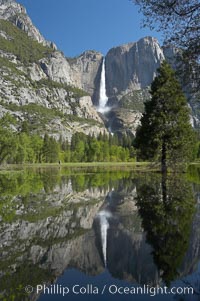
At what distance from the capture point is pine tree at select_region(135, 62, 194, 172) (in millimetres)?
33156

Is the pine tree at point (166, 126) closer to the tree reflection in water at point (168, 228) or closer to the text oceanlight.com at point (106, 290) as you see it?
the tree reflection in water at point (168, 228)

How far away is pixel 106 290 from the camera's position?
6.23 metres

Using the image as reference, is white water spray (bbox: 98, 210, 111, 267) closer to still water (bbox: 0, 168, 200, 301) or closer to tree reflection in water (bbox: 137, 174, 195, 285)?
still water (bbox: 0, 168, 200, 301)

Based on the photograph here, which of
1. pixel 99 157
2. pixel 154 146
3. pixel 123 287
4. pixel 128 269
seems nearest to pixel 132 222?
pixel 128 269

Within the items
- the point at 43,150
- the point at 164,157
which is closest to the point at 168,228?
the point at 164,157

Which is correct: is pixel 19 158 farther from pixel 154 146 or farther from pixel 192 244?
pixel 192 244

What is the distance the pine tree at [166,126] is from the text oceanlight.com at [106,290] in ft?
87.9

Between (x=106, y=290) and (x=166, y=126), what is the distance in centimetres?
2826

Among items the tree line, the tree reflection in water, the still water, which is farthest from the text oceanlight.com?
the tree line

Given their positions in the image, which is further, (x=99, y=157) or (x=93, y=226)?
(x=99, y=157)

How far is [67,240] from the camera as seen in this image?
31.7ft

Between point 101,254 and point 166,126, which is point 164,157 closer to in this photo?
point 166,126

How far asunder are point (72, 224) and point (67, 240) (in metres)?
2.01

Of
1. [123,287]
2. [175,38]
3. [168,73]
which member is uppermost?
[168,73]
